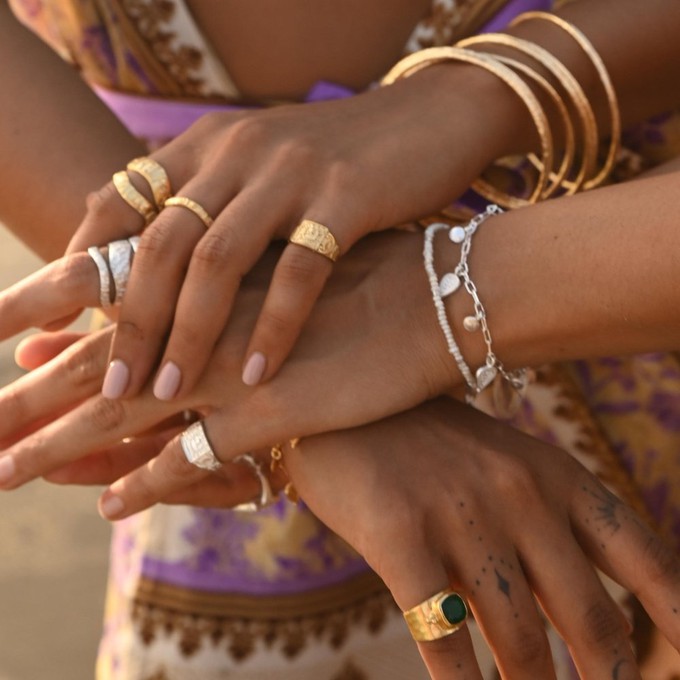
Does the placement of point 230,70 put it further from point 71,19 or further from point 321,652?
point 321,652

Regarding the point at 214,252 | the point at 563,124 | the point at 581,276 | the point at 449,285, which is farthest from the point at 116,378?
the point at 563,124

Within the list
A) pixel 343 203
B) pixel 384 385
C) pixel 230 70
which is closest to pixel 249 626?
pixel 384 385

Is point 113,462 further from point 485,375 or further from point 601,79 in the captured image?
point 601,79

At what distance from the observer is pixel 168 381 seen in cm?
94

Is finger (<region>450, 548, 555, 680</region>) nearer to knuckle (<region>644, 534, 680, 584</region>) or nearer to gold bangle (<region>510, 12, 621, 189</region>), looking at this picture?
knuckle (<region>644, 534, 680, 584</region>)

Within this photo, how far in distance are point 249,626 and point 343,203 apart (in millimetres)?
508

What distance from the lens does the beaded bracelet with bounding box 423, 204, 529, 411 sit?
3.10ft

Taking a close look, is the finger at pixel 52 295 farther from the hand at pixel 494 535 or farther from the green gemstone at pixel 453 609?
the green gemstone at pixel 453 609

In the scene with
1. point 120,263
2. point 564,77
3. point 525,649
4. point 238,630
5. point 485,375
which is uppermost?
point 120,263

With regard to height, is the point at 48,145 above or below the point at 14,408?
above

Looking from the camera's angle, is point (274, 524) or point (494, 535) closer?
point (494, 535)

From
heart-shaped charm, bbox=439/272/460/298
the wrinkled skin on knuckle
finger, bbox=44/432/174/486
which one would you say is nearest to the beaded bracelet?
heart-shaped charm, bbox=439/272/460/298

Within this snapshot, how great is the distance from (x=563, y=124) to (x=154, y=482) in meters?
0.54

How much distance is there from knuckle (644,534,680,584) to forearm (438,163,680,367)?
170mm
